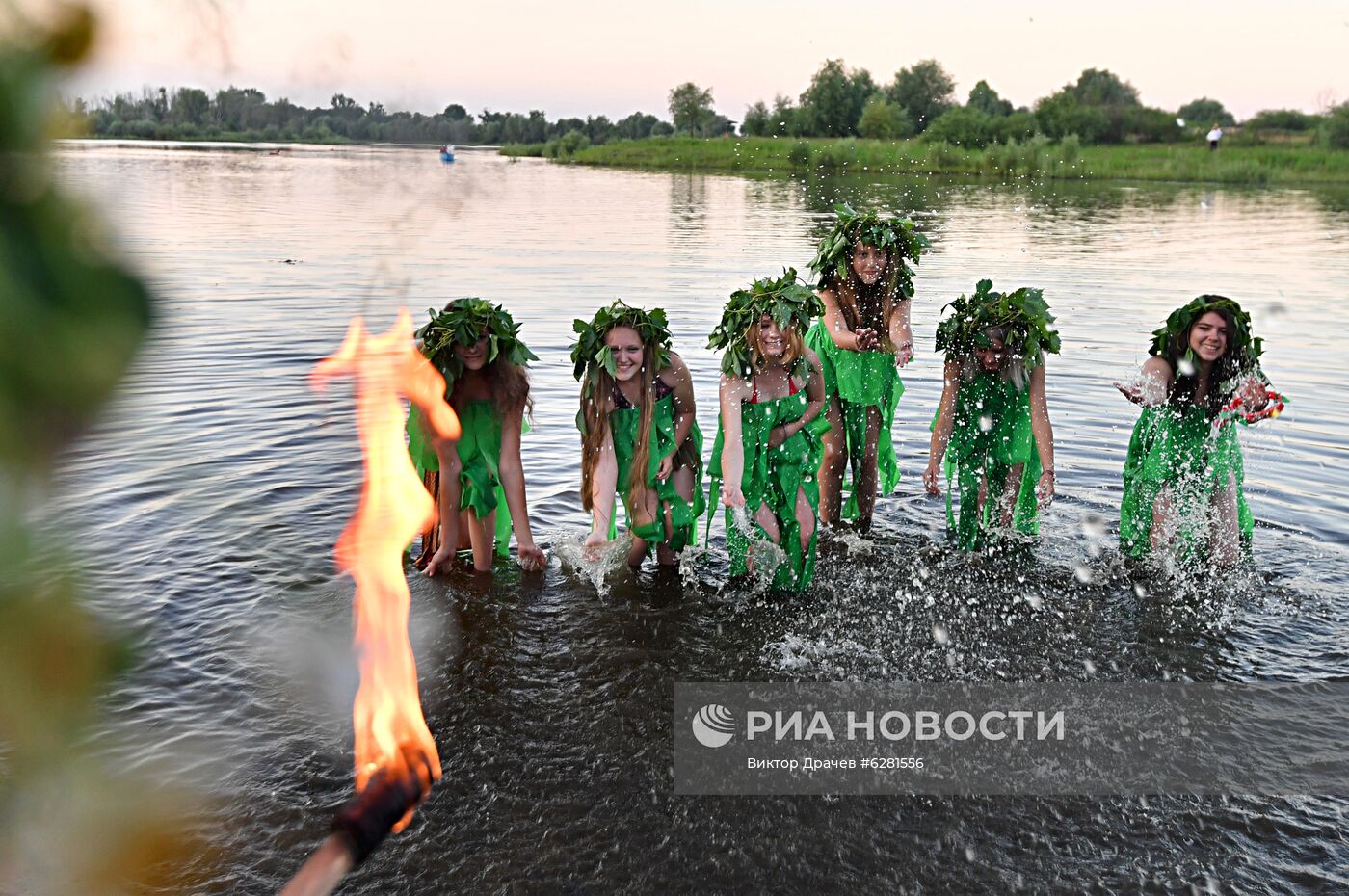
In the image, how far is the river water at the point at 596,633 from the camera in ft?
14.1

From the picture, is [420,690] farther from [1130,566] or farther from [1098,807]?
[1130,566]

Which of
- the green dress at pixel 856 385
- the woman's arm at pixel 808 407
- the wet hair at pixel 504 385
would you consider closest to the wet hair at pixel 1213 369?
the green dress at pixel 856 385

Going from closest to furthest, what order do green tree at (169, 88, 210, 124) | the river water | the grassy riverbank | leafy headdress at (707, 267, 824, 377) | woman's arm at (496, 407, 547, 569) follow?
1. green tree at (169, 88, 210, 124)
2. the river water
3. leafy headdress at (707, 267, 824, 377)
4. woman's arm at (496, 407, 547, 569)
5. the grassy riverbank

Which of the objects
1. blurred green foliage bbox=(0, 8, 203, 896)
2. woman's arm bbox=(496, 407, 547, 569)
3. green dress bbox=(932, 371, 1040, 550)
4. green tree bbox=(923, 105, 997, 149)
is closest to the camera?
blurred green foliage bbox=(0, 8, 203, 896)

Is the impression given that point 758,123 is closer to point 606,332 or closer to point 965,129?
point 965,129

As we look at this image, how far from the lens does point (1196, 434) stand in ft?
23.7

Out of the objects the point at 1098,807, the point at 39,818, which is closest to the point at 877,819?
the point at 1098,807

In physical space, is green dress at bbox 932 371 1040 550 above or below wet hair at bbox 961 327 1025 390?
below

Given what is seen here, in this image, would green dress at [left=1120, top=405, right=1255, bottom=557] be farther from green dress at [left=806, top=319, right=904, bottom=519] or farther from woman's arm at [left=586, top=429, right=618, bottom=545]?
woman's arm at [left=586, top=429, right=618, bottom=545]

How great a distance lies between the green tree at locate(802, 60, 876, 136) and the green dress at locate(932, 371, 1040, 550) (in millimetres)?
70236

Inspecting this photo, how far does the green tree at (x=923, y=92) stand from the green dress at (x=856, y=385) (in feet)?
231

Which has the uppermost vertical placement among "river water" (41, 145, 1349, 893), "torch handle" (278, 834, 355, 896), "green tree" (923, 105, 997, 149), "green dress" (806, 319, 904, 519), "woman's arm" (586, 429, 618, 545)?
"green tree" (923, 105, 997, 149)

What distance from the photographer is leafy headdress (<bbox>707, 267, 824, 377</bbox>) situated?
6.77 m

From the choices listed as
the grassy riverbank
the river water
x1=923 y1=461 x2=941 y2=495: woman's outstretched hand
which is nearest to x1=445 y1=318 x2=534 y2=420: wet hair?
the river water
